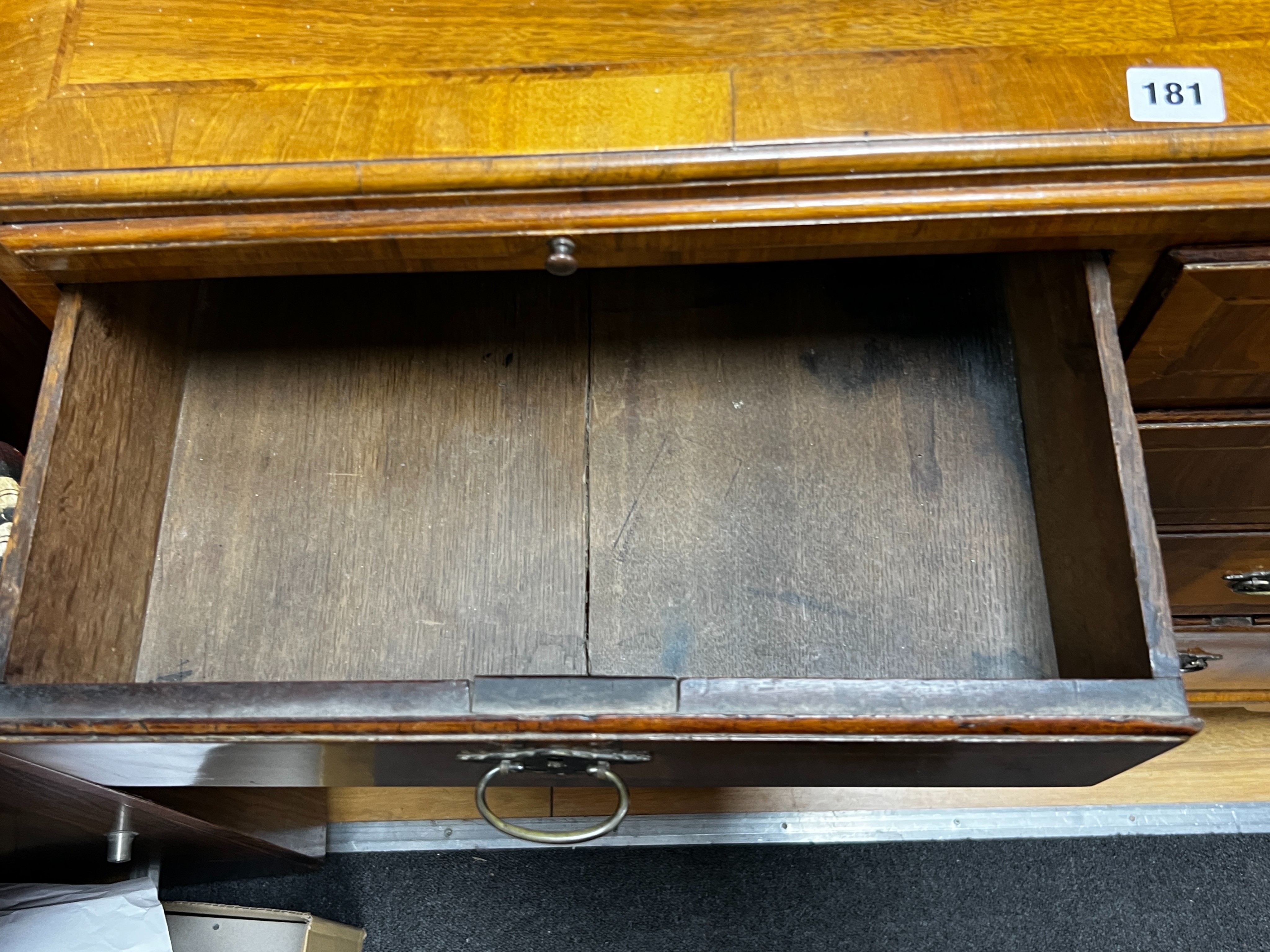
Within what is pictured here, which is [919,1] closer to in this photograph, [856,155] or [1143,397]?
[856,155]

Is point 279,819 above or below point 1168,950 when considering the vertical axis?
above

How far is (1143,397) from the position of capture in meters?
0.62

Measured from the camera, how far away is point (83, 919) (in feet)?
2.84

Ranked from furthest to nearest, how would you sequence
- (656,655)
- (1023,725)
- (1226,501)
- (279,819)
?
(279,819)
(1226,501)
(656,655)
(1023,725)

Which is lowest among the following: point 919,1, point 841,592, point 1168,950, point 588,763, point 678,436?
point 1168,950

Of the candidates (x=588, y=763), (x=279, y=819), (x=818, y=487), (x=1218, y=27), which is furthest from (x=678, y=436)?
(x=279, y=819)

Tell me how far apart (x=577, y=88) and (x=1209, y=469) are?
0.52 m

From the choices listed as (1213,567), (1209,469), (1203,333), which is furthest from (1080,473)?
(1213,567)

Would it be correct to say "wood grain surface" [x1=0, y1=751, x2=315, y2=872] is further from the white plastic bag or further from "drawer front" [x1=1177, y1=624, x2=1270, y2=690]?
"drawer front" [x1=1177, y1=624, x2=1270, y2=690]

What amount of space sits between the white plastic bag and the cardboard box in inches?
1.5

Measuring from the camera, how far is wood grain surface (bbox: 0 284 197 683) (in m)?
0.50

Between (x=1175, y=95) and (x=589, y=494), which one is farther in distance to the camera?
(x=589, y=494)

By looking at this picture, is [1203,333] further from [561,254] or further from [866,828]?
[866,828]

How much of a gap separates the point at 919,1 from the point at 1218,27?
14 cm
